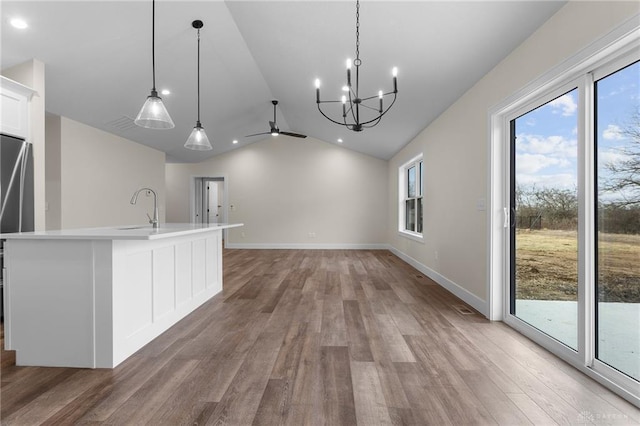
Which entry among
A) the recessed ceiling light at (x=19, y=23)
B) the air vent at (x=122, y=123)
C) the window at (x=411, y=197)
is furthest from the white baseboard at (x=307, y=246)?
the recessed ceiling light at (x=19, y=23)

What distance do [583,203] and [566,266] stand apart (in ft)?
1.69

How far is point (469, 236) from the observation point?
139 inches

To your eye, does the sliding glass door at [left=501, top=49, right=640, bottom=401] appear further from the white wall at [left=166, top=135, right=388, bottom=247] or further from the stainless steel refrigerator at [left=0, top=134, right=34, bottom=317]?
the white wall at [left=166, top=135, right=388, bottom=247]

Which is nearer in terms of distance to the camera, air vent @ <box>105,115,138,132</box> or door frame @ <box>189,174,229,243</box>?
air vent @ <box>105,115,138,132</box>

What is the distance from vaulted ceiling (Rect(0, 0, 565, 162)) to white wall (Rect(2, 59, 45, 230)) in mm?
93

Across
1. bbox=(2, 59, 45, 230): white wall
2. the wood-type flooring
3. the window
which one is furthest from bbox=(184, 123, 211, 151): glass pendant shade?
the window

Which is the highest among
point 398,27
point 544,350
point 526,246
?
point 398,27

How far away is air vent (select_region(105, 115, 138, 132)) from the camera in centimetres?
532

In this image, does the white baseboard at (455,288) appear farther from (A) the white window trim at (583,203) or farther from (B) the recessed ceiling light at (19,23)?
(B) the recessed ceiling light at (19,23)

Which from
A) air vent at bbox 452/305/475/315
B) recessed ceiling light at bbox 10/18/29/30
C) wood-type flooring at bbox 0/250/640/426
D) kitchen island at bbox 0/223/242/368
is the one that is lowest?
wood-type flooring at bbox 0/250/640/426

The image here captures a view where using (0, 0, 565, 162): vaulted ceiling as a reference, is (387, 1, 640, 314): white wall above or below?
below

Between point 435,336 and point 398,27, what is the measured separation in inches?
105

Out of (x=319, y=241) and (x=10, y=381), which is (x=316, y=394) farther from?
(x=319, y=241)

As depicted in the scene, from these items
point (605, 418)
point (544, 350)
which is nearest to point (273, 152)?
point (544, 350)
